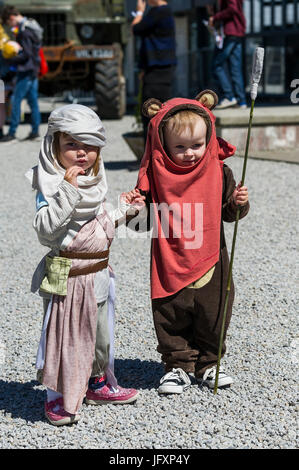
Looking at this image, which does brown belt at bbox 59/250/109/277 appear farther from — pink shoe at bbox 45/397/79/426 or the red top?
the red top

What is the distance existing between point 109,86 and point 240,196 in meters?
10.3

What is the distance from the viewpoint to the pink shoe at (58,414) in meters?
2.66

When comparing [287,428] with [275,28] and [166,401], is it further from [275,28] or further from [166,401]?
[275,28]

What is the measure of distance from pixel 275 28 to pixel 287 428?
687 inches

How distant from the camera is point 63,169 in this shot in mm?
2590

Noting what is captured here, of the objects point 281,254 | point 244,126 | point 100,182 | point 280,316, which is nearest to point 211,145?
point 100,182

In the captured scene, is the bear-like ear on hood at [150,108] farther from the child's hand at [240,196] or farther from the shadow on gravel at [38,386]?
the shadow on gravel at [38,386]

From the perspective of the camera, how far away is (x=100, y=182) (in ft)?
8.64

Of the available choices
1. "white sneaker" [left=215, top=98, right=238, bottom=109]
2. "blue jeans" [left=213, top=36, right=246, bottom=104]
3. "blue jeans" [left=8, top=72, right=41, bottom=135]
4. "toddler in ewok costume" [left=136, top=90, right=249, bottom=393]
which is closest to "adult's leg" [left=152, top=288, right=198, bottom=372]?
"toddler in ewok costume" [left=136, top=90, right=249, bottom=393]

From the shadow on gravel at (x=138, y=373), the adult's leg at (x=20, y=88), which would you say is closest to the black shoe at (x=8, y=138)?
the adult's leg at (x=20, y=88)

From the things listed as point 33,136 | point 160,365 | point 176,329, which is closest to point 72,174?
point 176,329

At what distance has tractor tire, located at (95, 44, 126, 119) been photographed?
12664 mm

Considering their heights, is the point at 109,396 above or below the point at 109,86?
above

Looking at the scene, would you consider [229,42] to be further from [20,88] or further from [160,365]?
[160,365]
